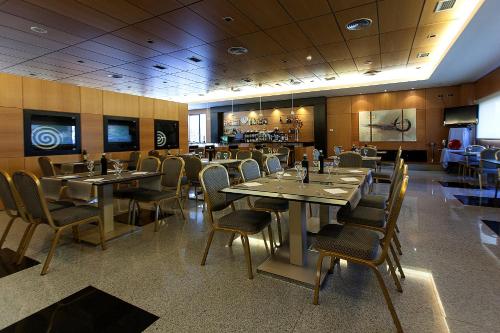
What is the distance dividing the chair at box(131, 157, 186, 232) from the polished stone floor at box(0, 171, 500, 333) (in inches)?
20.8

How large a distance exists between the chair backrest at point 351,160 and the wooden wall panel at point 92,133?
556 centimetres

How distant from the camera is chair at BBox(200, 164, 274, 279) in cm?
246

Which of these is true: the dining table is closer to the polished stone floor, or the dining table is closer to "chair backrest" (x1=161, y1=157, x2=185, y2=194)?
the polished stone floor

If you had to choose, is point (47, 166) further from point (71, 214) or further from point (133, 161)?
point (71, 214)

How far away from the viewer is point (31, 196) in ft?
8.69

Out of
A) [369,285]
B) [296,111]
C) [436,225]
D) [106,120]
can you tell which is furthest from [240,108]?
[369,285]

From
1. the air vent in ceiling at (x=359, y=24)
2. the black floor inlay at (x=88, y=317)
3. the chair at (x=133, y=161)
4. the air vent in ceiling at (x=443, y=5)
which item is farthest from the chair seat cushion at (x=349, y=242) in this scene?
the chair at (x=133, y=161)

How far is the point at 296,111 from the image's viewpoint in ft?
41.9

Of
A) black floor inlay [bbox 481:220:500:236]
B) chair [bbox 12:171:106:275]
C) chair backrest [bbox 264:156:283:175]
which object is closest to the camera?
chair [bbox 12:171:106:275]

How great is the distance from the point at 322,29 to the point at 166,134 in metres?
5.46

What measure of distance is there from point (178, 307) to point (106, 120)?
19.7ft

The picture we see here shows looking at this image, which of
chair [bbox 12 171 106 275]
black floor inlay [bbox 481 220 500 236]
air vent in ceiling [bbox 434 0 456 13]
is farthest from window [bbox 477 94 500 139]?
chair [bbox 12 171 106 275]

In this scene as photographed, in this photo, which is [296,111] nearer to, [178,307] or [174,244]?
[174,244]

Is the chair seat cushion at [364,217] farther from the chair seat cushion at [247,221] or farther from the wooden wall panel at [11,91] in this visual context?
the wooden wall panel at [11,91]
